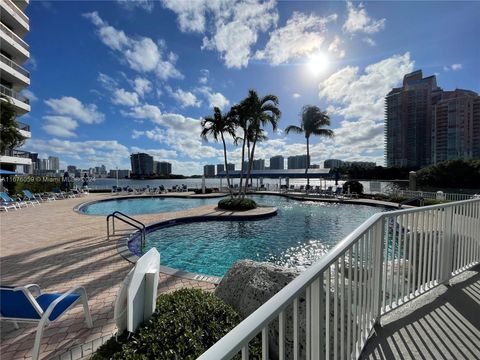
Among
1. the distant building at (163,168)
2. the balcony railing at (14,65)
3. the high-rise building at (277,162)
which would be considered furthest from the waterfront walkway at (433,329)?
the distant building at (163,168)

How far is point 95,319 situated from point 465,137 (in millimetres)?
58098

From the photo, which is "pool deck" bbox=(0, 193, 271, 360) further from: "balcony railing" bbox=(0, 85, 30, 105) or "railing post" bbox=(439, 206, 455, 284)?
"balcony railing" bbox=(0, 85, 30, 105)

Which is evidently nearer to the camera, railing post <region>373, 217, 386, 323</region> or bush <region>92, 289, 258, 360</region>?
bush <region>92, 289, 258, 360</region>

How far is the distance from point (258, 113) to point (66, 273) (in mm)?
12247

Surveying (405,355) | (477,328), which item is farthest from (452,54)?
(405,355)

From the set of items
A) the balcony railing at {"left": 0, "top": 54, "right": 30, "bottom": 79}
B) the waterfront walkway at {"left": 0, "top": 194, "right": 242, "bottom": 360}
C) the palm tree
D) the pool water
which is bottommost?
the pool water

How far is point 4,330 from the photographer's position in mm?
2982

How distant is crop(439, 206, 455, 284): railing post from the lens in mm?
3078

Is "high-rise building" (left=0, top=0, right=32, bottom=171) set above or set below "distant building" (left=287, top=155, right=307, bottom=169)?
above

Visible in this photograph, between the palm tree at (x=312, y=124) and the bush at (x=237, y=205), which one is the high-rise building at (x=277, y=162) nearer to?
the palm tree at (x=312, y=124)

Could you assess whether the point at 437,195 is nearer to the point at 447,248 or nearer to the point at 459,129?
the point at 447,248

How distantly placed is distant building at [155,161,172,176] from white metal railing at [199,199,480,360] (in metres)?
90.9

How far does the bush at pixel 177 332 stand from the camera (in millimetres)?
1742

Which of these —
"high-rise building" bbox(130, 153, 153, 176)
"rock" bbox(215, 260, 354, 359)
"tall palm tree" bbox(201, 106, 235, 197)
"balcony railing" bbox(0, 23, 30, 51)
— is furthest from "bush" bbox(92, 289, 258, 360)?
"high-rise building" bbox(130, 153, 153, 176)
